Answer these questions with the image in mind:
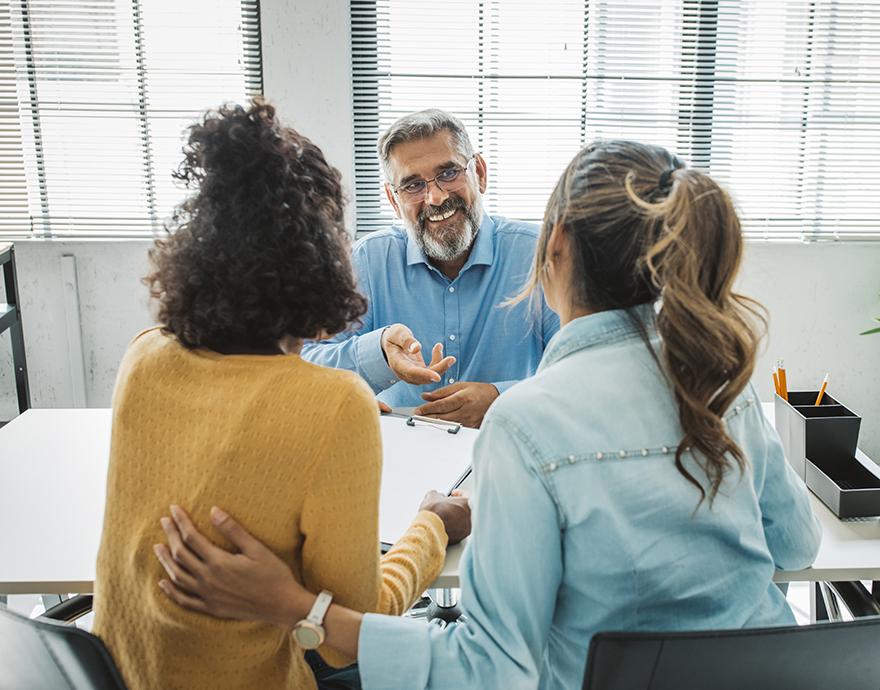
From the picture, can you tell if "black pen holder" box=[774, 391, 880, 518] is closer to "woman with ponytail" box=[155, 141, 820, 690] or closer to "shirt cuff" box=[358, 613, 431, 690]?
"woman with ponytail" box=[155, 141, 820, 690]

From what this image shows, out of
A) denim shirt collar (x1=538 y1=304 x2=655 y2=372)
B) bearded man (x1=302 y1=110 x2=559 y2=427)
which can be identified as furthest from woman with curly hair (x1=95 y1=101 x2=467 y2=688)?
bearded man (x1=302 y1=110 x2=559 y2=427)

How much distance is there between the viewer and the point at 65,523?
134 cm

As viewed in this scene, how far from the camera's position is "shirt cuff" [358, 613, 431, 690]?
2.95 ft

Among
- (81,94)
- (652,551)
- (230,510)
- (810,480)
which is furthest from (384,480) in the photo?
(81,94)

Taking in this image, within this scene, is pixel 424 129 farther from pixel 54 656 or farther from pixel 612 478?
pixel 54 656

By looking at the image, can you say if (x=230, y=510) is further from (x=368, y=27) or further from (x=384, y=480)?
(x=368, y=27)

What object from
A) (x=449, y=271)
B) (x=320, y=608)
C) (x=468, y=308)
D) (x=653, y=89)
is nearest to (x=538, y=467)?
(x=320, y=608)

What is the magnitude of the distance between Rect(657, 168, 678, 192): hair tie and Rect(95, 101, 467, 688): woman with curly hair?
40 cm

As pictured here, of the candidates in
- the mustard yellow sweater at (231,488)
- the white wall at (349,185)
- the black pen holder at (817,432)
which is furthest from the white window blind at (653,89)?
the mustard yellow sweater at (231,488)

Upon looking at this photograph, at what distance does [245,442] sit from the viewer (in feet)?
2.96

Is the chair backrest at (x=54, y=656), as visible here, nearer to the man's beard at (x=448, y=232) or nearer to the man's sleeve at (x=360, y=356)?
the man's sleeve at (x=360, y=356)

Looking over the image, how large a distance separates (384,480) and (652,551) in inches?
25.6

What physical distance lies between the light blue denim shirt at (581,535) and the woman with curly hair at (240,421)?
5.3 inches

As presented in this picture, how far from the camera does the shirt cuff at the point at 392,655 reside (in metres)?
0.90
